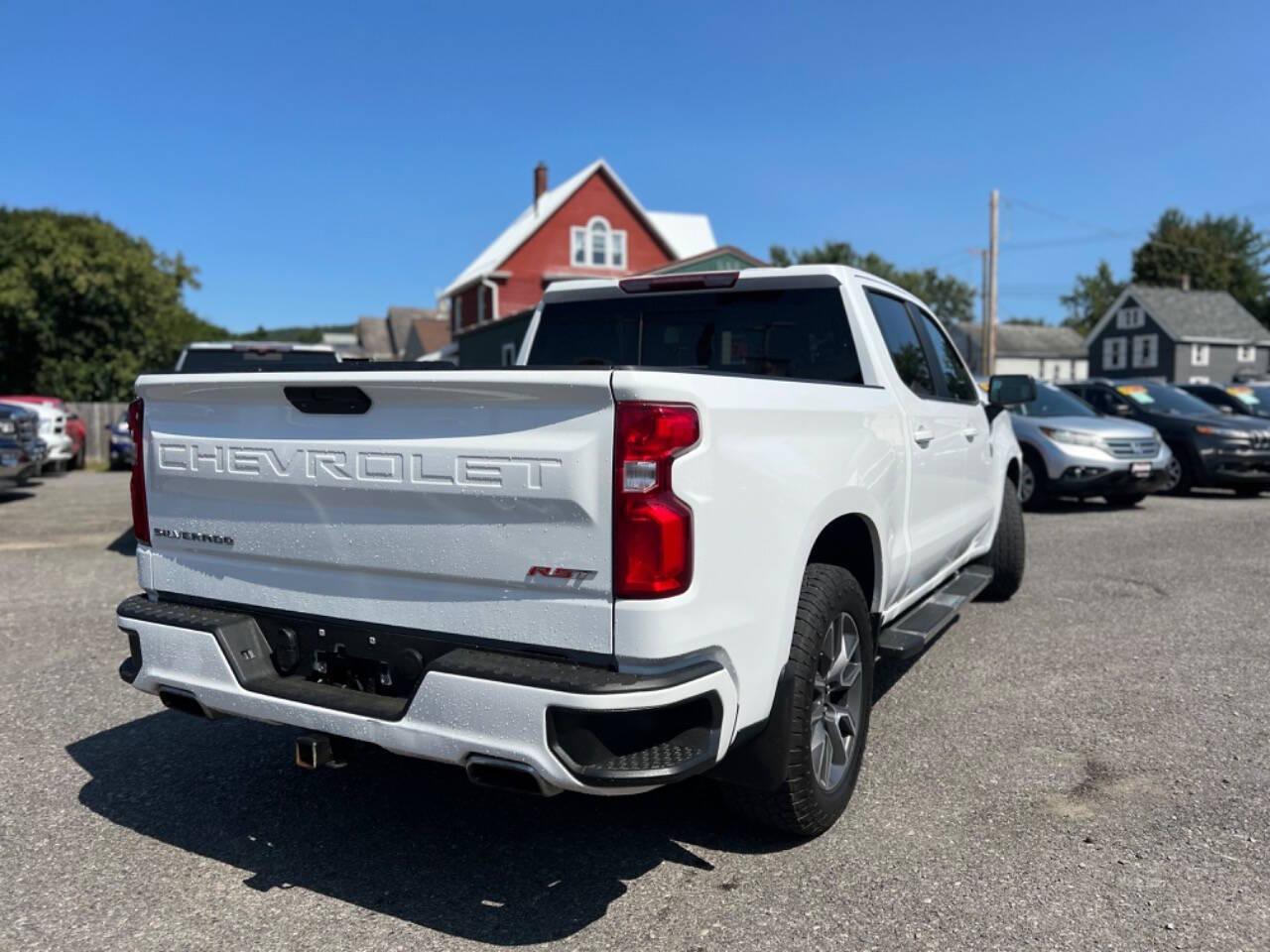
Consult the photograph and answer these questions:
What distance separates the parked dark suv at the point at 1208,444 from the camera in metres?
13.1

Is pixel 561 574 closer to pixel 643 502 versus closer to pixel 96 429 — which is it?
pixel 643 502

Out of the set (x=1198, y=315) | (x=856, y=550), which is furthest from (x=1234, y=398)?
(x=1198, y=315)

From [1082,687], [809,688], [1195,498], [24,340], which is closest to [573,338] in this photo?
[809,688]

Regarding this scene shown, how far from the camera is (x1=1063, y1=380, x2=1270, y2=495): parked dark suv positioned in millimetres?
13062

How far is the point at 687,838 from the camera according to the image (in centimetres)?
340

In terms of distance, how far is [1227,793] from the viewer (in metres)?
3.70

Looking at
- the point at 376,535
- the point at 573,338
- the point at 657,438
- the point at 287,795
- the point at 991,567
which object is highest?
the point at 573,338

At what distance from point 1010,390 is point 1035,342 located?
7945 cm

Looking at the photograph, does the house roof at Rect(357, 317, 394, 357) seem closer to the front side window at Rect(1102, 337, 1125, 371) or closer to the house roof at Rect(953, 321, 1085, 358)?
the house roof at Rect(953, 321, 1085, 358)

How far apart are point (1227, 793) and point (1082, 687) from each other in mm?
1305

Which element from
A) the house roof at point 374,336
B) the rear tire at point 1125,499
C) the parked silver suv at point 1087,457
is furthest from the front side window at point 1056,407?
the house roof at point 374,336

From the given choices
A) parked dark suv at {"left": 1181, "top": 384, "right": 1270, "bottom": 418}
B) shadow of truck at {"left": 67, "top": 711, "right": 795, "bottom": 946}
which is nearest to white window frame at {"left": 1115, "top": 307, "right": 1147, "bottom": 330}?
parked dark suv at {"left": 1181, "top": 384, "right": 1270, "bottom": 418}

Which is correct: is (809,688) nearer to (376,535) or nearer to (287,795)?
(376,535)

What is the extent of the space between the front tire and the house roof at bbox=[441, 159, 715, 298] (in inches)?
1325
